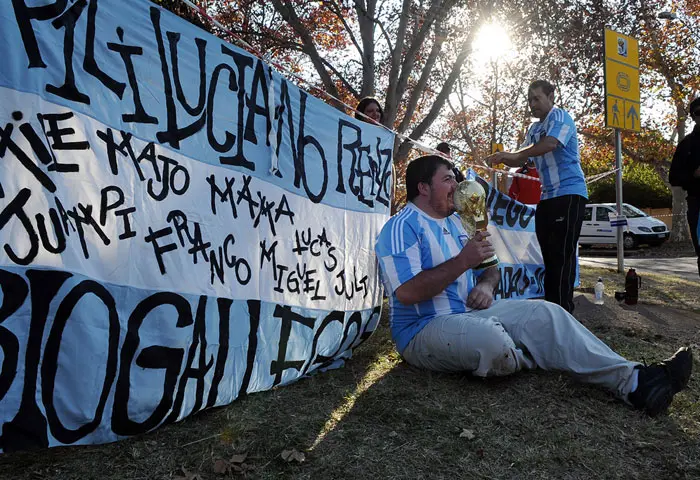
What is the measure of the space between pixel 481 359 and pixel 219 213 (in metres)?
1.41

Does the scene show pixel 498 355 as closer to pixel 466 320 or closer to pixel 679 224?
pixel 466 320

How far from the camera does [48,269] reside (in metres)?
1.90

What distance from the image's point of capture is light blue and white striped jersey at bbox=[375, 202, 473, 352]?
2939 mm

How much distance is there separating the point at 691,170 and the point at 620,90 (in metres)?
4.20

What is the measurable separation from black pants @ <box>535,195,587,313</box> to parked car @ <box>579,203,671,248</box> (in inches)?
578

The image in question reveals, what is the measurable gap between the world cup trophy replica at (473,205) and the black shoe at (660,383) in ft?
2.92

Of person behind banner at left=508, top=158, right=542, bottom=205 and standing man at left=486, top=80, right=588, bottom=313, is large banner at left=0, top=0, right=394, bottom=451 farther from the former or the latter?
person behind banner at left=508, top=158, right=542, bottom=205

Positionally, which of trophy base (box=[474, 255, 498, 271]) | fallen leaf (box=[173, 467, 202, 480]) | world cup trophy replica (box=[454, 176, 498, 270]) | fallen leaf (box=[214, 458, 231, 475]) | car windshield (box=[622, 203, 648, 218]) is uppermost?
car windshield (box=[622, 203, 648, 218])

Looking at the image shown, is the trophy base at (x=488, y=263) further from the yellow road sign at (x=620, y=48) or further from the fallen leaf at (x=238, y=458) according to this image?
the yellow road sign at (x=620, y=48)

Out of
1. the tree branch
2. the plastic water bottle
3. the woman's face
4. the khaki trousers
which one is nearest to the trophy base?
the khaki trousers

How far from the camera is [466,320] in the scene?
280 cm

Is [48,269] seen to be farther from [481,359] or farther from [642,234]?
[642,234]

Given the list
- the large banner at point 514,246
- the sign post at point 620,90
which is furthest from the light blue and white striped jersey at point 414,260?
the sign post at point 620,90

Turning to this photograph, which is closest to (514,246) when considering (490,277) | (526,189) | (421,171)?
(526,189)
